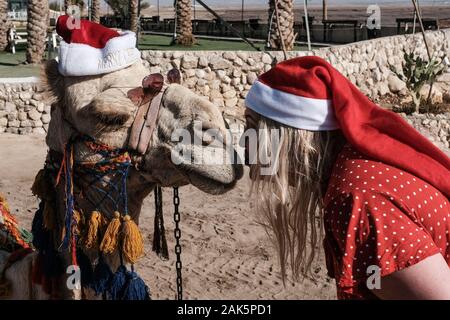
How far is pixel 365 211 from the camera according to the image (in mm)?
1982

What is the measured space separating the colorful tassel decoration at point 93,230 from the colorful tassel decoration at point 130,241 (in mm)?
105

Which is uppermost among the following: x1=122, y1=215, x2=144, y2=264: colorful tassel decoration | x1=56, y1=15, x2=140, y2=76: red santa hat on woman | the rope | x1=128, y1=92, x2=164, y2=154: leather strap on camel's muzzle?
x1=56, y1=15, x2=140, y2=76: red santa hat on woman

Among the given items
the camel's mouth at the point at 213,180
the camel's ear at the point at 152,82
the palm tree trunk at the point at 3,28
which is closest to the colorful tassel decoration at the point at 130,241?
the camel's mouth at the point at 213,180

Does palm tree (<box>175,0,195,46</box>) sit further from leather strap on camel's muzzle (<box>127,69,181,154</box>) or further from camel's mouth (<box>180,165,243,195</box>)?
camel's mouth (<box>180,165,243,195</box>)

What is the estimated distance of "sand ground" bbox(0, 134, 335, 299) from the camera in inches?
227

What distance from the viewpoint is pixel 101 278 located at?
2.75 metres

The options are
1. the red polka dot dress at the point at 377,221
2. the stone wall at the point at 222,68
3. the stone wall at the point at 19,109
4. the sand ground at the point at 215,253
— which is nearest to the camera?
the red polka dot dress at the point at 377,221

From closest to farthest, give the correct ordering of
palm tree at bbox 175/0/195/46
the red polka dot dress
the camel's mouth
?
the red polka dot dress → the camel's mouth → palm tree at bbox 175/0/195/46

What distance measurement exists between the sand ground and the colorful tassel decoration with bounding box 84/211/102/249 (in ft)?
9.19

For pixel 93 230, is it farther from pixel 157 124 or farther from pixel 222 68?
pixel 222 68

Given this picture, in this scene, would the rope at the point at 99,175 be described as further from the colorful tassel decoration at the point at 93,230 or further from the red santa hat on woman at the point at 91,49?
the red santa hat on woman at the point at 91,49

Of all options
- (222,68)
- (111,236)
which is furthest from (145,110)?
(222,68)

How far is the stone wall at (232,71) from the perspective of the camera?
12.1 meters

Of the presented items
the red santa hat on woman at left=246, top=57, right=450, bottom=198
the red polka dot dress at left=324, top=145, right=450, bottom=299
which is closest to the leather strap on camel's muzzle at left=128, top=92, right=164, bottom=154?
the red santa hat on woman at left=246, top=57, right=450, bottom=198
